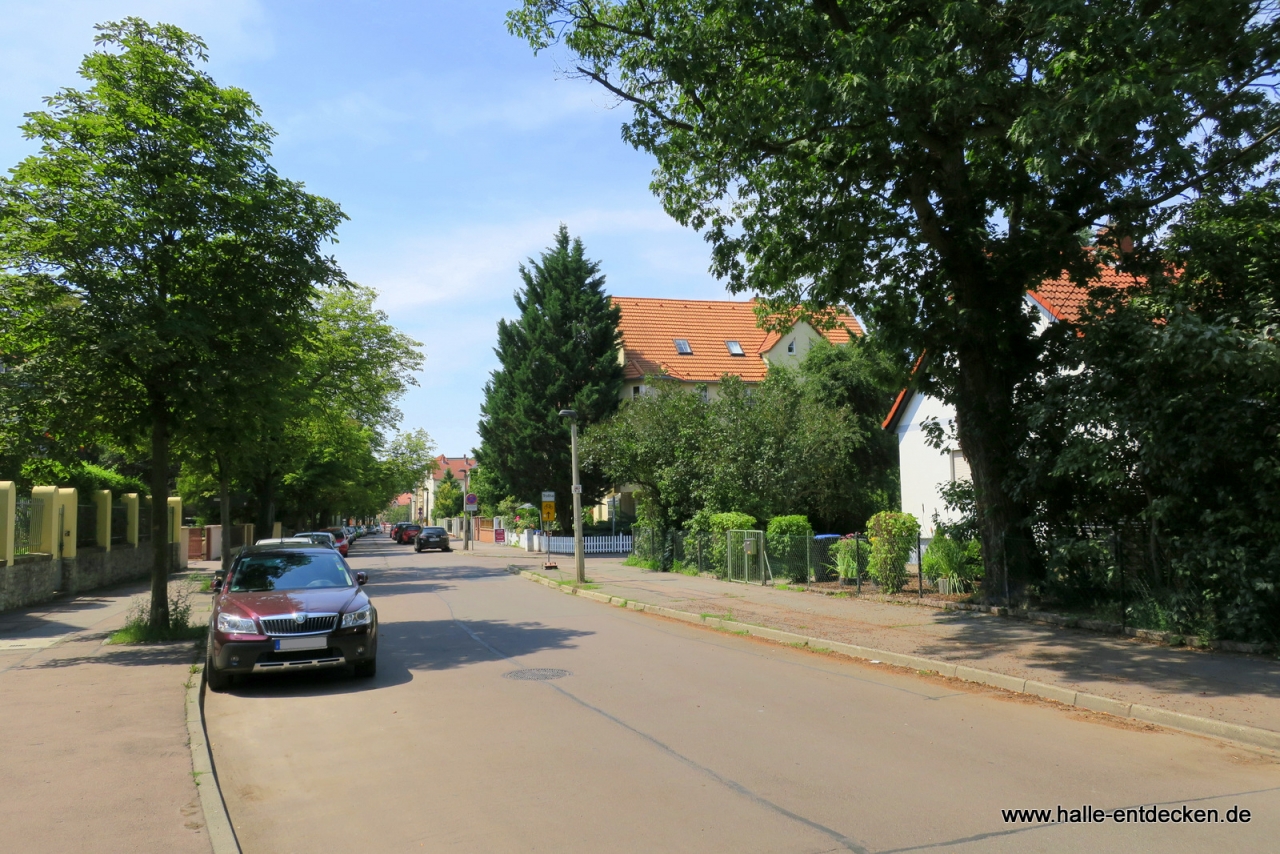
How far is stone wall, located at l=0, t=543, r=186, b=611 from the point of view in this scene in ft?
53.3

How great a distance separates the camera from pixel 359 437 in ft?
137

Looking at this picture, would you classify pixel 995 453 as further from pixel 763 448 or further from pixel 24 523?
pixel 24 523

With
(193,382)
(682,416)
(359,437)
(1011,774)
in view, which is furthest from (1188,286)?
(359,437)

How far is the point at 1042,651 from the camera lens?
1070cm

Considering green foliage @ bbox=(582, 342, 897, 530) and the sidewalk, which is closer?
the sidewalk

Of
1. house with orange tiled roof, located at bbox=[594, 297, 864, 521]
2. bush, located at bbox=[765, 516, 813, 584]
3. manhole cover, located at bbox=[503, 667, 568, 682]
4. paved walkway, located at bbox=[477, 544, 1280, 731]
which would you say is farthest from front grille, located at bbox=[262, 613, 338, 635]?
house with orange tiled roof, located at bbox=[594, 297, 864, 521]

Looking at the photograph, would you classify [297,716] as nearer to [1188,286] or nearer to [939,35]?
[939,35]

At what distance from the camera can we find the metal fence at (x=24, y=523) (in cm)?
1659

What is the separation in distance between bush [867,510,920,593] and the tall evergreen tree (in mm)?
23957

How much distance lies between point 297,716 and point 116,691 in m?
2.39

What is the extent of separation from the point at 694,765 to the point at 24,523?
16514 mm

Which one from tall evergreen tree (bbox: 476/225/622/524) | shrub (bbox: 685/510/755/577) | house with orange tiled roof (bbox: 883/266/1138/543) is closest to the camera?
house with orange tiled roof (bbox: 883/266/1138/543)

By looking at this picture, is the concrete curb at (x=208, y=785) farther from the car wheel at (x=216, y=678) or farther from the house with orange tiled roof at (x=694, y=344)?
the house with orange tiled roof at (x=694, y=344)

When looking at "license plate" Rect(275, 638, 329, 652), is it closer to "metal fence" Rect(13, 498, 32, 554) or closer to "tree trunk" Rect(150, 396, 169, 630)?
"tree trunk" Rect(150, 396, 169, 630)
